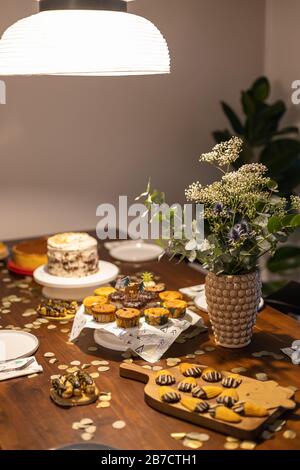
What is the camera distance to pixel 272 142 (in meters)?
3.72

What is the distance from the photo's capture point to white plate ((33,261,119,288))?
2.25 m

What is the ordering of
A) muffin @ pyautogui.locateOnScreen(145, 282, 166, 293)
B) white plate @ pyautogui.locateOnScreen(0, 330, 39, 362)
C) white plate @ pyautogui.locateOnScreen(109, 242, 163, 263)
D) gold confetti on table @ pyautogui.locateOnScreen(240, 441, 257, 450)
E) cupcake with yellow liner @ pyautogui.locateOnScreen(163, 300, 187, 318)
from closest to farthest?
gold confetti on table @ pyautogui.locateOnScreen(240, 441, 257, 450), white plate @ pyautogui.locateOnScreen(0, 330, 39, 362), cupcake with yellow liner @ pyautogui.locateOnScreen(163, 300, 187, 318), muffin @ pyautogui.locateOnScreen(145, 282, 166, 293), white plate @ pyautogui.locateOnScreen(109, 242, 163, 263)

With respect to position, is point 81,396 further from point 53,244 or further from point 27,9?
point 27,9

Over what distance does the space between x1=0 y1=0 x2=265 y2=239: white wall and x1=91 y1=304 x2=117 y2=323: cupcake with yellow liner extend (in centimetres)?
166

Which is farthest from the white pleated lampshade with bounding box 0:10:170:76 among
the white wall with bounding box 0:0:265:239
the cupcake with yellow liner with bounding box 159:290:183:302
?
the white wall with bounding box 0:0:265:239

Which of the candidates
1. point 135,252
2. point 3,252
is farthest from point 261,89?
point 3,252

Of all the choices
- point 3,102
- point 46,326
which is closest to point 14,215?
point 3,102

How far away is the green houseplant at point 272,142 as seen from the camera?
366 centimetres

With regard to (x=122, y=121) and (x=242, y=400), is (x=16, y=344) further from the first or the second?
(x=122, y=121)

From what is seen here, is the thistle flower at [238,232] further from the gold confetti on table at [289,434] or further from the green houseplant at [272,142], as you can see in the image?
the green houseplant at [272,142]

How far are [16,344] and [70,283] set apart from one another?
38 centimetres

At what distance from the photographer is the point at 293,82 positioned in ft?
12.8

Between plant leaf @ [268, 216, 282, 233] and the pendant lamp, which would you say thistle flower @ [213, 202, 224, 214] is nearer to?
plant leaf @ [268, 216, 282, 233]
